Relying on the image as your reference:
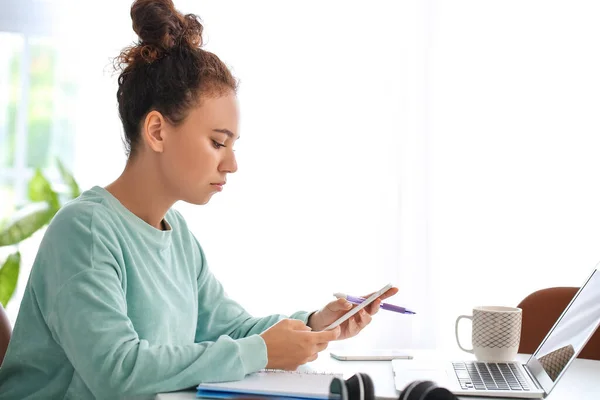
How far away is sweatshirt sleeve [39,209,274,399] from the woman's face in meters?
A: 0.21

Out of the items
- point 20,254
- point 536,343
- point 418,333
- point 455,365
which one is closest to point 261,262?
point 418,333

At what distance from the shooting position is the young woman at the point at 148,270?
1.02 metres

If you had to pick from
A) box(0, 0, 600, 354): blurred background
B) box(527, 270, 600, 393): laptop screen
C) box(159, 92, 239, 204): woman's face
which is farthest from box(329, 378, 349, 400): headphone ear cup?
box(0, 0, 600, 354): blurred background

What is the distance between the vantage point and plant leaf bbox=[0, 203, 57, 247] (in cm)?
292

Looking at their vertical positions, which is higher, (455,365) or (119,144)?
(119,144)

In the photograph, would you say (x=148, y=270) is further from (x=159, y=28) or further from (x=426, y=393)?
(x=426, y=393)

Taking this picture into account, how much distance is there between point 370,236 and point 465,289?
1.55ft

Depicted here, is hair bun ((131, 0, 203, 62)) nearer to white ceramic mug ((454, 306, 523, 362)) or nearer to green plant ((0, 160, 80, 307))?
white ceramic mug ((454, 306, 523, 362))

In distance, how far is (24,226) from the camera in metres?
2.93

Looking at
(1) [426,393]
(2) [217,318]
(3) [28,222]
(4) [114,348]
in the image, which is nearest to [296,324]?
(4) [114,348]

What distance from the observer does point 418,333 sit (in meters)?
3.31

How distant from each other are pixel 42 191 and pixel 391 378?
7.14 feet

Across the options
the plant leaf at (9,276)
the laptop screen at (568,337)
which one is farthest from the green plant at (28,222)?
the laptop screen at (568,337)

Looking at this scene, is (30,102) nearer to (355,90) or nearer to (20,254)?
(20,254)
